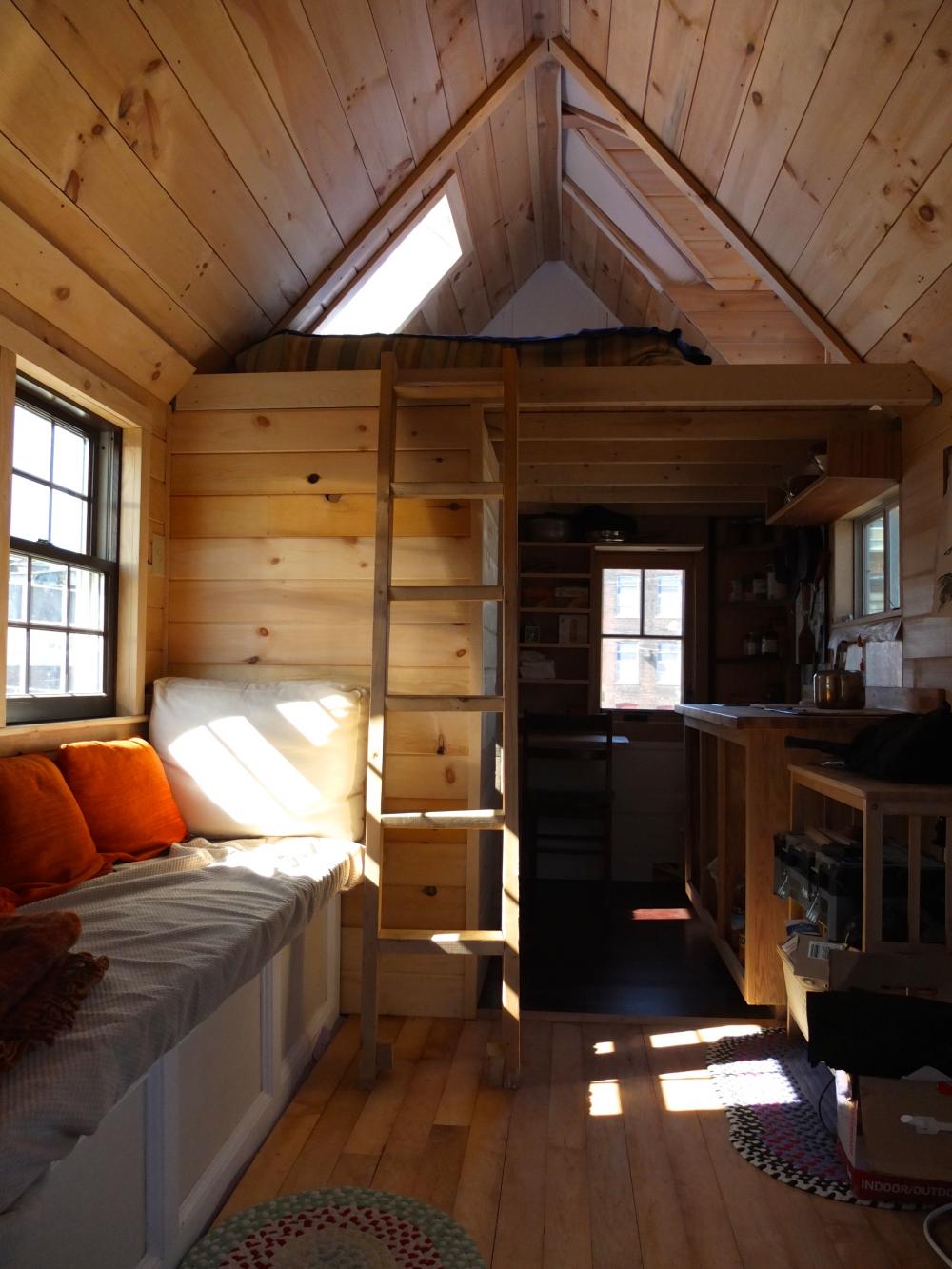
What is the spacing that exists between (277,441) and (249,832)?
128cm

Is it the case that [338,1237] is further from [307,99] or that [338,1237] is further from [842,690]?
[307,99]

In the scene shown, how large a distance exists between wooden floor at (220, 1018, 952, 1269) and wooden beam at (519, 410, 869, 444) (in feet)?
6.97

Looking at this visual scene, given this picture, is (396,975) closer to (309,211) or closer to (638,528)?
(309,211)

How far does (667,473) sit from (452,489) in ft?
6.82

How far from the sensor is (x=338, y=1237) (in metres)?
1.87

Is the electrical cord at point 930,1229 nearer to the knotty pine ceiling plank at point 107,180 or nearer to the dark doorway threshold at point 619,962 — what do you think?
the dark doorway threshold at point 619,962

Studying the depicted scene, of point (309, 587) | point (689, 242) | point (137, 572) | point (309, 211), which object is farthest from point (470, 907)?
point (689, 242)

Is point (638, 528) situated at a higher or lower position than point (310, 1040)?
higher

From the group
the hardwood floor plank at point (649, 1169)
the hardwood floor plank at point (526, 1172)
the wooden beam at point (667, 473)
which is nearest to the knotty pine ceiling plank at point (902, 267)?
the wooden beam at point (667, 473)

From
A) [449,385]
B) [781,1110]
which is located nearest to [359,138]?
[449,385]

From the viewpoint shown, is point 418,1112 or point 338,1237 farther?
point 418,1112

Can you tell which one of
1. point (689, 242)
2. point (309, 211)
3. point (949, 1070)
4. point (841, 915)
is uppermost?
point (689, 242)

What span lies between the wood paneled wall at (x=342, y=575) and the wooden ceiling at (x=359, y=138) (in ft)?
1.12

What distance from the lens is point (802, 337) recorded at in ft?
16.0
